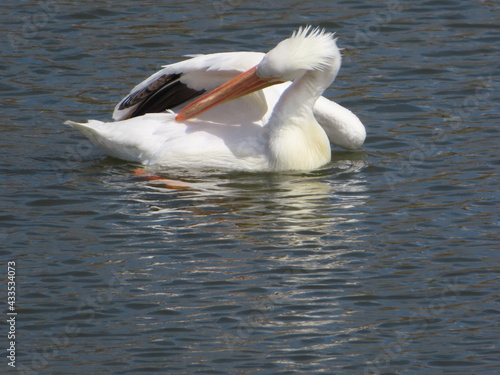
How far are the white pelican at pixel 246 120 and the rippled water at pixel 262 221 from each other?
0.15 metres

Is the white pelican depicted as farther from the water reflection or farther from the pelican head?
the water reflection

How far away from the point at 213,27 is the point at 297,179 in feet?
12.3

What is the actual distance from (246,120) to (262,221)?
1.51m

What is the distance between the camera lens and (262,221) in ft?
25.8

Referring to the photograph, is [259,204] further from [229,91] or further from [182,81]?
[182,81]

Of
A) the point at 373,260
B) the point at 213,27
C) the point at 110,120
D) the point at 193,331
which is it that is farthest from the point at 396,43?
the point at 193,331

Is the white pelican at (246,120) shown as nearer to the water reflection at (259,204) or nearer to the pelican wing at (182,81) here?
the pelican wing at (182,81)

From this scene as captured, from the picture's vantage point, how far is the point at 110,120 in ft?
33.2

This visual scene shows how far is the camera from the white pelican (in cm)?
862

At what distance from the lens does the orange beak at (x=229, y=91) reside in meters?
8.68

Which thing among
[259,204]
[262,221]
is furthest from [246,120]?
[262,221]

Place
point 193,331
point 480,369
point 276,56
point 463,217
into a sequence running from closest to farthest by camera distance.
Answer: point 480,369
point 193,331
point 463,217
point 276,56

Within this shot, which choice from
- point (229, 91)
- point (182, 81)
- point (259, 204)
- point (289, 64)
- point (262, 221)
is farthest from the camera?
point (182, 81)

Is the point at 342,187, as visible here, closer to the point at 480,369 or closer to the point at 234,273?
the point at 234,273
